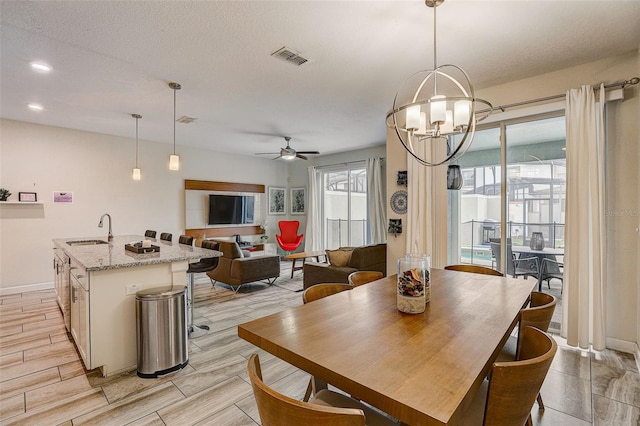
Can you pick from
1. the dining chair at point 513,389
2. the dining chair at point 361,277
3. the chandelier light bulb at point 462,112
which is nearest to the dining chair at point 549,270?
the dining chair at point 361,277

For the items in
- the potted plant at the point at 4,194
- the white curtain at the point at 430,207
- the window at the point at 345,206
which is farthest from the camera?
the window at the point at 345,206

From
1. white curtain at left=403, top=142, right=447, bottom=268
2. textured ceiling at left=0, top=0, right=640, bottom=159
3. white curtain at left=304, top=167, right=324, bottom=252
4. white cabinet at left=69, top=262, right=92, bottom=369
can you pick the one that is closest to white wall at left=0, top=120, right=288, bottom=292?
textured ceiling at left=0, top=0, right=640, bottom=159

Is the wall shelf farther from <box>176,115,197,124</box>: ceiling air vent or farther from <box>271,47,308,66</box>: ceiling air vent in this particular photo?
<box>271,47,308,66</box>: ceiling air vent

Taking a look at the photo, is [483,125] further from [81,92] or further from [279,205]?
[279,205]

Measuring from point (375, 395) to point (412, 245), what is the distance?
3.41 m

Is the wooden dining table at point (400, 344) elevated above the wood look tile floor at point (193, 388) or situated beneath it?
elevated above

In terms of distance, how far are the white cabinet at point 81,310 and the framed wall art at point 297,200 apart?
6090mm

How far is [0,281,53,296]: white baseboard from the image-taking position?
4930 mm

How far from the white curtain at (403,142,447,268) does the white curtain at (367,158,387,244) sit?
2.64 m

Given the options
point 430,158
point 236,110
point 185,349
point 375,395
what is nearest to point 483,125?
point 430,158

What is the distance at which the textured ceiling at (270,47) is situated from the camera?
2.26 m

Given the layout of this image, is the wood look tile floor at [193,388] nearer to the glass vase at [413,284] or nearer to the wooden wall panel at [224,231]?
the glass vase at [413,284]

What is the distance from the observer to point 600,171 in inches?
116

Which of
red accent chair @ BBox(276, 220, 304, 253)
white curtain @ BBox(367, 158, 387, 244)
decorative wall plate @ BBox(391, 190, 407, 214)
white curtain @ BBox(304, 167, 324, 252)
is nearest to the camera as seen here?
decorative wall plate @ BBox(391, 190, 407, 214)
